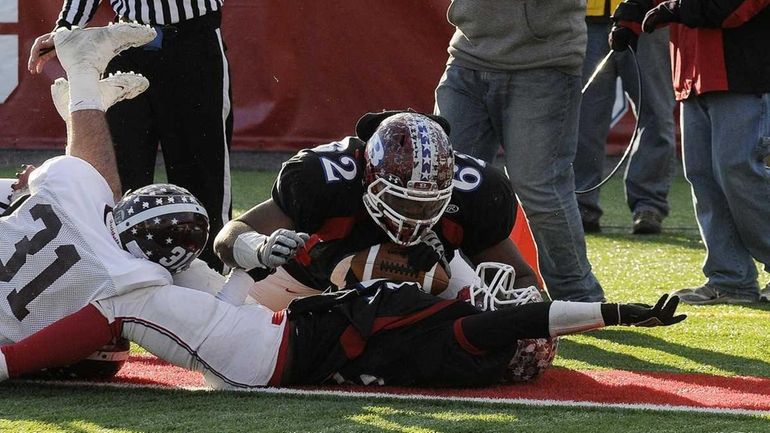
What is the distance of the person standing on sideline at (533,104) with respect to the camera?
185 inches

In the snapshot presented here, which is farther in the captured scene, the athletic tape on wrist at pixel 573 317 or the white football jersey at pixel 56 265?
the white football jersey at pixel 56 265

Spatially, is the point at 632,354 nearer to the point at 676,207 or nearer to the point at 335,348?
the point at 335,348

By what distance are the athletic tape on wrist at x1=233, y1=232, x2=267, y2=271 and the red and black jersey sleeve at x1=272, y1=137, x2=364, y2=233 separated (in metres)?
0.23

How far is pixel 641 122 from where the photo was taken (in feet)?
24.4

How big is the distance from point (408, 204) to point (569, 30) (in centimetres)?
139

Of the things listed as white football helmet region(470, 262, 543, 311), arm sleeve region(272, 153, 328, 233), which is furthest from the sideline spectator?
arm sleeve region(272, 153, 328, 233)

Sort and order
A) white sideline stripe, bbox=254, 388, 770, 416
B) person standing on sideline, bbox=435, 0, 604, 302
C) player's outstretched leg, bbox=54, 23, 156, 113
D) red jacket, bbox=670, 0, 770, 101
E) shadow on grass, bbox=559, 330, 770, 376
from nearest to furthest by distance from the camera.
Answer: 1. white sideline stripe, bbox=254, 388, 770, 416
2. shadow on grass, bbox=559, 330, 770, 376
3. player's outstretched leg, bbox=54, 23, 156, 113
4. person standing on sideline, bbox=435, 0, 604, 302
5. red jacket, bbox=670, 0, 770, 101

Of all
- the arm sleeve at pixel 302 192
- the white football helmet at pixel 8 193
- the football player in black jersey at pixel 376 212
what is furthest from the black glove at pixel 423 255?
the white football helmet at pixel 8 193

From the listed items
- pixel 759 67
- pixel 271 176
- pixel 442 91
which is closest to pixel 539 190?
pixel 442 91

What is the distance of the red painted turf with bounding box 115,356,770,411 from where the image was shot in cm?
344

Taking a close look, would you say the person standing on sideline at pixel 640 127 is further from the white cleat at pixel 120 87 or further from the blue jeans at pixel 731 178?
the white cleat at pixel 120 87

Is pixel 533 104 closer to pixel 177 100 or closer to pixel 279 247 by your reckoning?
pixel 177 100

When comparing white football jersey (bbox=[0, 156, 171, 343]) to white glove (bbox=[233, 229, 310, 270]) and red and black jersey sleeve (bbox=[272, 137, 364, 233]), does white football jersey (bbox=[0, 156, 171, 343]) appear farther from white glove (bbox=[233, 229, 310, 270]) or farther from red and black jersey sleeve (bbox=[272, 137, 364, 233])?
red and black jersey sleeve (bbox=[272, 137, 364, 233])

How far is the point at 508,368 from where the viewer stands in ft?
12.0
